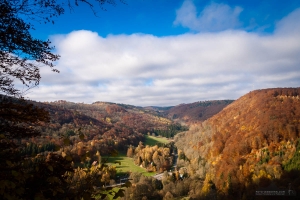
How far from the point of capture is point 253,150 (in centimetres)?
7950

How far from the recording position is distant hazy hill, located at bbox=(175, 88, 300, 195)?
185 ft

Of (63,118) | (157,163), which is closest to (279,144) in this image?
(157,163)

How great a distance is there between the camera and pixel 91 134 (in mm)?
125125

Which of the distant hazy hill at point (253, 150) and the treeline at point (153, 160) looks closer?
the distant hazy hill at point (253, 150)

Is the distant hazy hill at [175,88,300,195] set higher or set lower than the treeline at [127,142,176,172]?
higher

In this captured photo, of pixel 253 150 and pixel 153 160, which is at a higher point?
pixel 253 150

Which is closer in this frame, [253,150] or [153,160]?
[253,150]

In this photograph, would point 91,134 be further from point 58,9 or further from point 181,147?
point 58,9

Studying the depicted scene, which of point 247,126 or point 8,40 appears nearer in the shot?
point 8,40

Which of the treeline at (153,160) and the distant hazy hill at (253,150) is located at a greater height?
the distant hazy hill at (253,150)

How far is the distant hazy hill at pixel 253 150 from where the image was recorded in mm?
56250

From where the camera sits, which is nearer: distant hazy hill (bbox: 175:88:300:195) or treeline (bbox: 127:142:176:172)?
distant hazy hill (bbox: 175:88:300:195)

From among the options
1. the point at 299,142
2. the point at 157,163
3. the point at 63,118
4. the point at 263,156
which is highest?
the point at 63,118

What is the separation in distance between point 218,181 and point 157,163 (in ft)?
108
